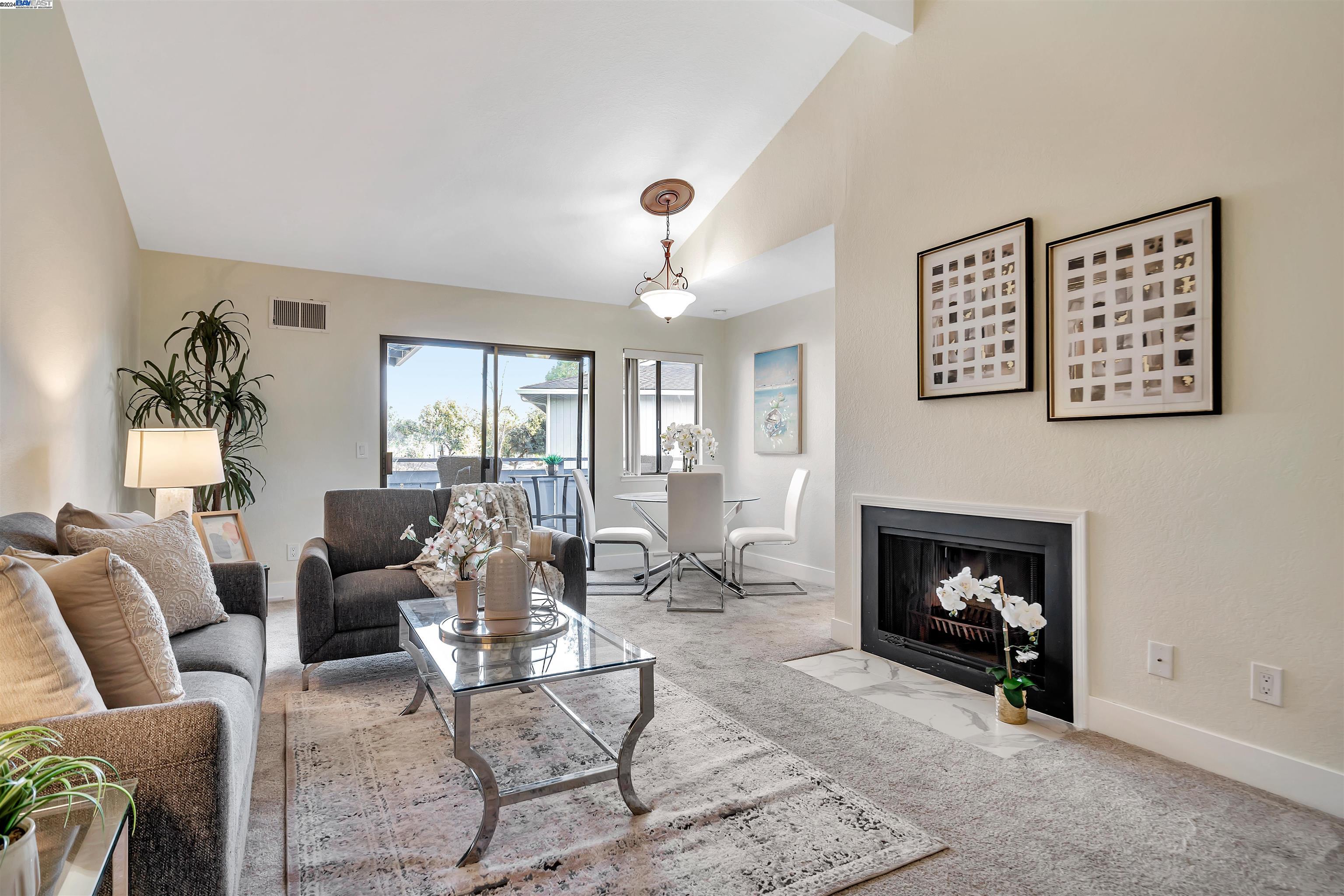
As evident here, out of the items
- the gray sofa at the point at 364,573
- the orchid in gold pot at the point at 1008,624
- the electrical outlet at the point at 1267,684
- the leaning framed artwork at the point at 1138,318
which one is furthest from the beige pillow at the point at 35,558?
the electrical outlet at the point at 1267,684

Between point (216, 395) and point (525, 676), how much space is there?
361 centimetres

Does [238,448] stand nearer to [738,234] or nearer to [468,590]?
[468,590]

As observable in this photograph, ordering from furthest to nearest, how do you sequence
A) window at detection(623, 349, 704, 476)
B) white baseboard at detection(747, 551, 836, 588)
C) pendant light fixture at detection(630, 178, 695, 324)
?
window at detection(623, 349, 704, 476) → white baseboard at detection(747, 551, 836, 588) → pendant light fixture at detection(630, 178, 695, 324)

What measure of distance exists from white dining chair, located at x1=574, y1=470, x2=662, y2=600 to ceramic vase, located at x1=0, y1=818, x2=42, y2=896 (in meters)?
4.31

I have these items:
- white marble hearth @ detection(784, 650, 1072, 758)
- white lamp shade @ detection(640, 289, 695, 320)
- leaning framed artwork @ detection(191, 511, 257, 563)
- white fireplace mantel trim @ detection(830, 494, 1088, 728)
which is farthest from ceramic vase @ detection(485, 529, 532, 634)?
white lamp shade @ detection(640, 289, 695, 320)

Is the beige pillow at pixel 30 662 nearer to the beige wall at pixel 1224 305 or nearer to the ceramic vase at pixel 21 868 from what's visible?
the ceramic vase at pixel 21 868

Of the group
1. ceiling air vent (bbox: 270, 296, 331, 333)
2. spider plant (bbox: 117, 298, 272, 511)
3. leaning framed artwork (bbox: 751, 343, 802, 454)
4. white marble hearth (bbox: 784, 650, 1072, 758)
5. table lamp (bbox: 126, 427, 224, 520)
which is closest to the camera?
white marble hearth (bbox: 784, 650, 1072, 758)

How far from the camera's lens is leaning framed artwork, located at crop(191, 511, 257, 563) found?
3.87 m

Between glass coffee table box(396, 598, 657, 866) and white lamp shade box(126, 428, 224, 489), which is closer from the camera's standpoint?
glass coffee table box(396, 598, 657, 866)

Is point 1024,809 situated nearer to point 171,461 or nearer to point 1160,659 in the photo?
point 1160,659

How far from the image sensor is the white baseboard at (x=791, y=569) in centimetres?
541

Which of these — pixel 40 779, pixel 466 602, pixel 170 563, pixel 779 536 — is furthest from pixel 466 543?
pixel 779 536

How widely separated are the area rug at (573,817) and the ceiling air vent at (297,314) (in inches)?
121

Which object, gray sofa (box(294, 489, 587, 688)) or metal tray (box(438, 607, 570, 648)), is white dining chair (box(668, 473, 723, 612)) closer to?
gray sofa (box(294, 489, 587, 688))
